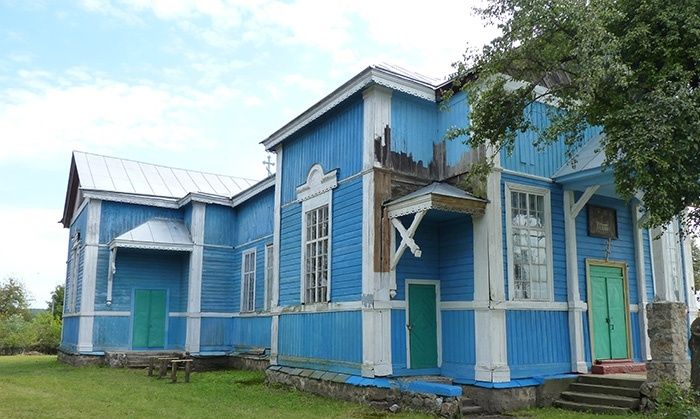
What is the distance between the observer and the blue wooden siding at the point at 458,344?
33.3 feet

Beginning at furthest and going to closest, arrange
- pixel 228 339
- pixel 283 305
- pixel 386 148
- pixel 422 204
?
pixel 228 339, pixel 283 305, pixel 386 148, pixel 422 204

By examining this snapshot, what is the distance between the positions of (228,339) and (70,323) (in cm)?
573

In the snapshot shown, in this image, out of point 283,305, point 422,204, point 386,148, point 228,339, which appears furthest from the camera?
point 228,339

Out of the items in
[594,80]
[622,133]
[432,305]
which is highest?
[594,80]

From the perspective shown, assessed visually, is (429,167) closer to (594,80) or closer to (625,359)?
(594,80)

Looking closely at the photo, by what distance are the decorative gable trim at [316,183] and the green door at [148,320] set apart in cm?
827

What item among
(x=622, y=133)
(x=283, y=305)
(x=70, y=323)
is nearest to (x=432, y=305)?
(x=283, y=305)

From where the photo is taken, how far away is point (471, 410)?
932 cm

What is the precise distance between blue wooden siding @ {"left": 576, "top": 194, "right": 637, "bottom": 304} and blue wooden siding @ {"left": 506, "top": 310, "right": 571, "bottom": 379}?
0.93 meters

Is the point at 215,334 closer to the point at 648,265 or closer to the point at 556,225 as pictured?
the point at 556,225

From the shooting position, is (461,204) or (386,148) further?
(386,148)

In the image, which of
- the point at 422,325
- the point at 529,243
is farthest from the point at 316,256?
the point at 529,243

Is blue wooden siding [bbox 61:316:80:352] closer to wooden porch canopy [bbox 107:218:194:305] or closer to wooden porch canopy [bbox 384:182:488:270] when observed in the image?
wooden porch canopy [bbox 107:218:194:305]

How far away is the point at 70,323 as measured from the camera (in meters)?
19.9
